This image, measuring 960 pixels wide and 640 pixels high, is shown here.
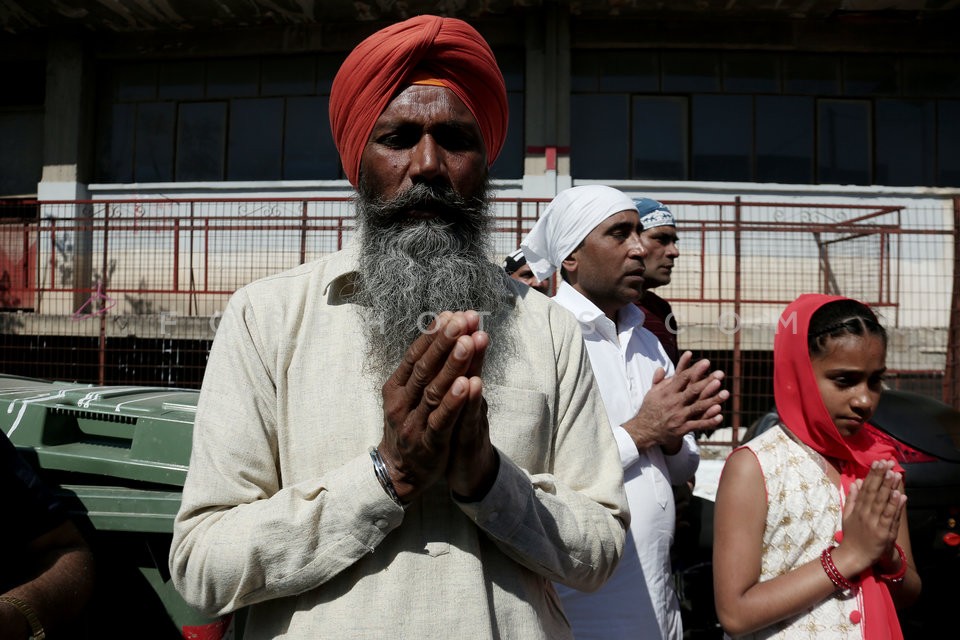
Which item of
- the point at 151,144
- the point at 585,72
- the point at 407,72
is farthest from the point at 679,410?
the point at 151,144

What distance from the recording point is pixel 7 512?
5.87 ft

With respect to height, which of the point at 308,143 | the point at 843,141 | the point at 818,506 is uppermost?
the point at 843,141

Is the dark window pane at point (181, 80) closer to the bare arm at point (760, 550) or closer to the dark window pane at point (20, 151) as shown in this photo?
the dark window pane at point (20, 151)

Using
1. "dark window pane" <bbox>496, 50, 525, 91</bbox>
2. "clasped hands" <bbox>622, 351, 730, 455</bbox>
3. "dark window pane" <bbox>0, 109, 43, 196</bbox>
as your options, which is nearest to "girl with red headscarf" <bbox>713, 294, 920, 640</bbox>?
"clasped hands" <bbox>622, 351, 730, 455</bbox>

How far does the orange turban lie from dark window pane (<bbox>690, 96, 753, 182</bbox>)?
967 centimetres

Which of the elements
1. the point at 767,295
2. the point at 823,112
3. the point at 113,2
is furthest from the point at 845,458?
the point at 113,2

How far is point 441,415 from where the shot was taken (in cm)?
100

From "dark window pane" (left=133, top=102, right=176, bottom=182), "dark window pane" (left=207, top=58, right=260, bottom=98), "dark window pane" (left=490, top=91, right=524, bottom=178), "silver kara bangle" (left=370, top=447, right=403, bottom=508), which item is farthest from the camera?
"dark window pane" (left=133, top=102, right=176, bottom=182)

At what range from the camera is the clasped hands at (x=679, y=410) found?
2.21 m

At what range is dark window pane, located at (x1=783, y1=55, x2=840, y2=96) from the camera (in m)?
10.5

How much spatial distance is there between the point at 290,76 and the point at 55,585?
10.2 metres

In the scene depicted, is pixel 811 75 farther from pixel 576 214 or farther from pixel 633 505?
pixel 633 505

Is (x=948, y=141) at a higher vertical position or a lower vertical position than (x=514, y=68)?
lower

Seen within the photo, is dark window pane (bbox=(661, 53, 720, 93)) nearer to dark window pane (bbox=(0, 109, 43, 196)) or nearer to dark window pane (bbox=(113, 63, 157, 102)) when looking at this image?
dark window pane (bbox=(113, 63, 157, 102))
